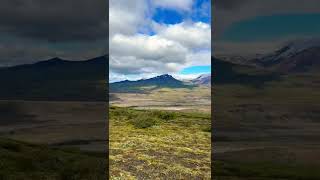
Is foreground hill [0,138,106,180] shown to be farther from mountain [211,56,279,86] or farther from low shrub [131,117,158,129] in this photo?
low shrub [131,117,158,129]

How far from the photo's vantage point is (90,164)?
49.7 meters

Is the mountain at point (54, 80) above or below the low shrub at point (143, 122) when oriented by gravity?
above

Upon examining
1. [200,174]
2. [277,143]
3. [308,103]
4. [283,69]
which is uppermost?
[283,69]

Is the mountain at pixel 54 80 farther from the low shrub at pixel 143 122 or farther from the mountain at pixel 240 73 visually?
the low shrub at pixel 143 122

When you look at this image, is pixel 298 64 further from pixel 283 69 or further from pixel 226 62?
pixel 226 62

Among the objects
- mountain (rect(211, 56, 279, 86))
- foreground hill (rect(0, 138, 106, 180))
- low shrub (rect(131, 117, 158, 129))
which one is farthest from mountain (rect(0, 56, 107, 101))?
low shrub (rect(131, 117, 158, 129))

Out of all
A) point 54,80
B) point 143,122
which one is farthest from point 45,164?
point 143,122

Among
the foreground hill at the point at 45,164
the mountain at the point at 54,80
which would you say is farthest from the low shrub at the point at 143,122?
the foreground hill at the point at 45,164

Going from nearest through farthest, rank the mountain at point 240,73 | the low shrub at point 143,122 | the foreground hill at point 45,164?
the foreground hill at point 45,164
the mountain at point 240,73
the low shrub at point 143,122

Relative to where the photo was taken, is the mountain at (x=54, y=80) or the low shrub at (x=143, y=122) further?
the low shrub at (x=143, y=122)

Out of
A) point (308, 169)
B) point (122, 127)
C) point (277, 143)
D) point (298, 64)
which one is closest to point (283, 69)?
point (298, 64)

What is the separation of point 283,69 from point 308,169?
45.1 ft

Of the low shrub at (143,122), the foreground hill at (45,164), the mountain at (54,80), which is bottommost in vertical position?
the foreground hill at (45,164)

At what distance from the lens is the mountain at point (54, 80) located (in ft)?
179
